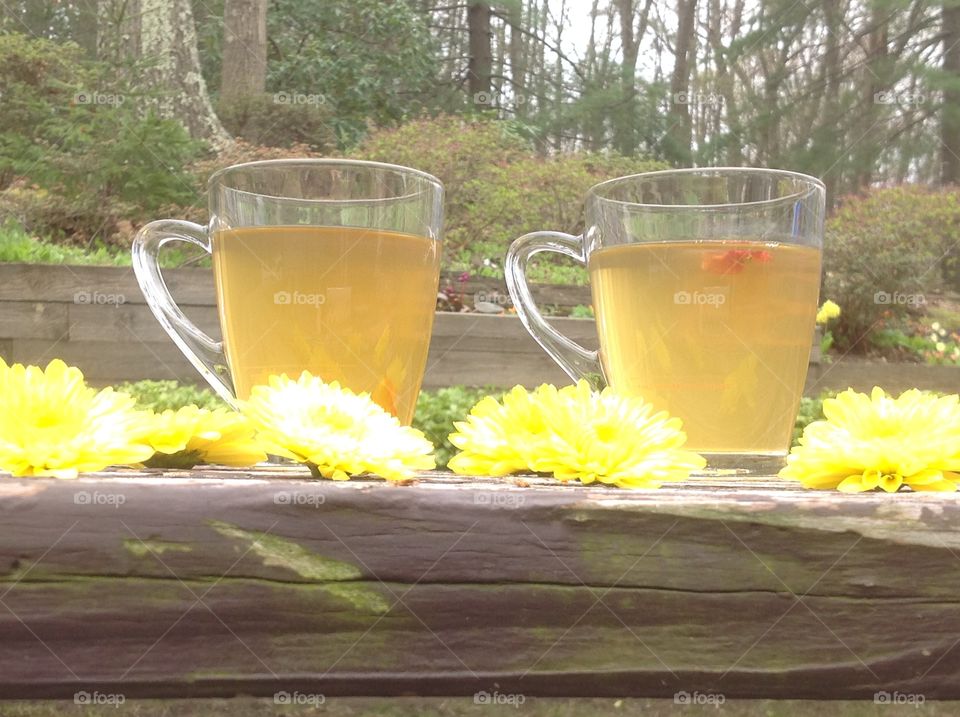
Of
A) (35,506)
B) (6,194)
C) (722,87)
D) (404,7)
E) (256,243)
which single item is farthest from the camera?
(404,7)

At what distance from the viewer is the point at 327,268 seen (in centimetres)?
67

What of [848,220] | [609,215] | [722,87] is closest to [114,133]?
[722,87]

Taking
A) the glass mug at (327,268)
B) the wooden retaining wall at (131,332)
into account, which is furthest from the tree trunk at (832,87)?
the glass mug at (327,268)

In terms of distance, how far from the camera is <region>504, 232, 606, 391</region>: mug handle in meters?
0.76

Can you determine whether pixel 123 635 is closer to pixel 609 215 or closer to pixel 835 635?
pixel 835 635

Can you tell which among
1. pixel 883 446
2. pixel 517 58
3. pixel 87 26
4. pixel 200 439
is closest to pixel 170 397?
pixel 200 439

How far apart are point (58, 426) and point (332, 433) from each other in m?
Answer: 0.13

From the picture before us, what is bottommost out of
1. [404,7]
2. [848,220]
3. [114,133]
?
[848,220]

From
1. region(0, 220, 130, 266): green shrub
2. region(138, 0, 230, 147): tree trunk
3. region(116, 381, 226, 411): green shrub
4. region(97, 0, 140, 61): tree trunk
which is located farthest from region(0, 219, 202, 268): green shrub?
region(97, 0, 140, 61): tree trunk

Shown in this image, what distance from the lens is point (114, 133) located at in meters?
3.62

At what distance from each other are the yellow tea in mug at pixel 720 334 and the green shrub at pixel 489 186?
3.04 meters

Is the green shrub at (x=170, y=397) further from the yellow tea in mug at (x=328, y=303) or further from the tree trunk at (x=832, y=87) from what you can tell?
the tree trunk at (x=832, y=87)

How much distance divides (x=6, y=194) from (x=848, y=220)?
11.0 feet

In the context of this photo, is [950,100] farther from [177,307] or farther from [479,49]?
[177,307]
